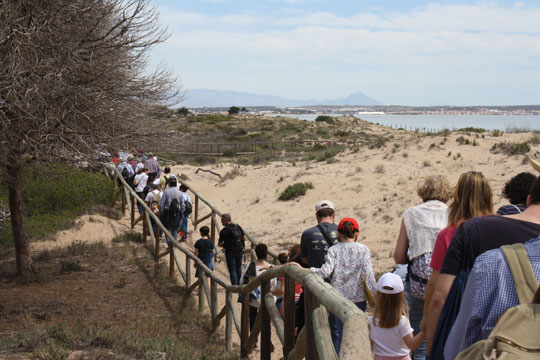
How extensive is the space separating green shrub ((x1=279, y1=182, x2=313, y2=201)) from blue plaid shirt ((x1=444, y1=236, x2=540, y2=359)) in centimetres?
1908

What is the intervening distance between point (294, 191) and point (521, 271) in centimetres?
1942

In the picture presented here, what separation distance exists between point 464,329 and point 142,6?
8.64m

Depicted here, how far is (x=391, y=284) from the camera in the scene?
3619 mm

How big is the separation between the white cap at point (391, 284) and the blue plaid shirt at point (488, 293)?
1.39 metres

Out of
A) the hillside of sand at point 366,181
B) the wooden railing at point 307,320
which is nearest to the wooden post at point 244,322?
the wooden railing at point 307,320

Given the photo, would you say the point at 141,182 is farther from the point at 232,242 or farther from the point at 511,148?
the point at 511,148

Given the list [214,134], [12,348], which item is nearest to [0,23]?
[12,348]

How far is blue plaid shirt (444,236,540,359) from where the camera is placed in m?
1.97

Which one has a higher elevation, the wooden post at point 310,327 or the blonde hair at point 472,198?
the blonde hair at point 472,198

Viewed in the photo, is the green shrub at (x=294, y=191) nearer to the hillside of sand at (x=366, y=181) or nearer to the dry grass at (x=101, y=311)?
the hillside of sand at (x=366, y=181)

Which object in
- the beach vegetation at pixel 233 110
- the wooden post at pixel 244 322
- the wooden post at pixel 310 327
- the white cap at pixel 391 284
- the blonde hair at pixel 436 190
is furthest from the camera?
the beach vegetation at pixel 233 110

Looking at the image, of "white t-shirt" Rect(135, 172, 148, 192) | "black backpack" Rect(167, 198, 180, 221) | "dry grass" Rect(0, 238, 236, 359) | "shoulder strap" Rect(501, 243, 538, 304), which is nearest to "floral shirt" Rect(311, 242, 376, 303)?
"dry grass" Rect(0, 238, 236, 359)

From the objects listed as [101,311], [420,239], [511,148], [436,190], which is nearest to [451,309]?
[420,239]

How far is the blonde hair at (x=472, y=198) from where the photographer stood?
3416 mm
